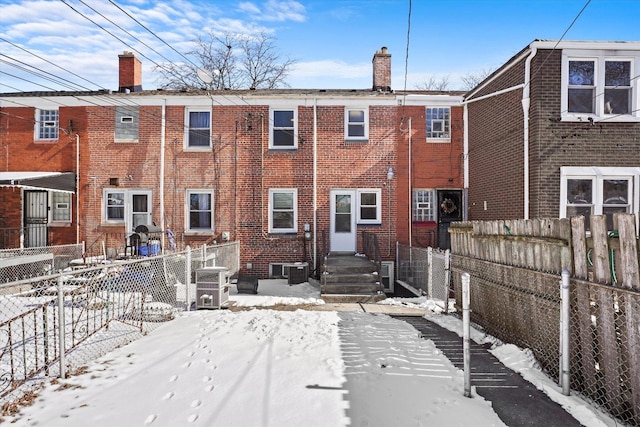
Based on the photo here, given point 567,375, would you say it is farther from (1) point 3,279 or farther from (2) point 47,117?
(2) point 47,117

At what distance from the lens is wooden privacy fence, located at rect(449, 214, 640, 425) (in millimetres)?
3557

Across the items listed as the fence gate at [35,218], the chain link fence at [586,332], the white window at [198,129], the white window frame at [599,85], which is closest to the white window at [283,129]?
the white window at [198,129]

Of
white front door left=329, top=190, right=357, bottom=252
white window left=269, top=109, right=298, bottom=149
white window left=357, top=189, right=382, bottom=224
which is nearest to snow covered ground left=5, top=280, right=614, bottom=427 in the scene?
white front door left=329, top=190, right=357, bottom=252

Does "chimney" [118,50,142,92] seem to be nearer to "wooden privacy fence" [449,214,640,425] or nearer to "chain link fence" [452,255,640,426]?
"wooden privacy fence" [449,214,640,425]

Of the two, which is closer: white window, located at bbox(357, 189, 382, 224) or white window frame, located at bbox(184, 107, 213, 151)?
white window, located at bbox(357, 189, 382, 224)

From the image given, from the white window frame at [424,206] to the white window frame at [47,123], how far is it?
14020 millimetres

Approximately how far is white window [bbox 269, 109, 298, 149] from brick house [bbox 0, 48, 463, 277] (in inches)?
1.5

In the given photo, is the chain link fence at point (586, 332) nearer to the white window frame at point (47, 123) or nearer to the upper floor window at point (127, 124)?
the upper floor window at point (127, 124)

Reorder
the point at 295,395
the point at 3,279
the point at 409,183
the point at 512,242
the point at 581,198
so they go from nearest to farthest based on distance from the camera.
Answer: the point at 295,395
the point at 512,242
the point at 581,198
the point at 3,279
the point at 409,183

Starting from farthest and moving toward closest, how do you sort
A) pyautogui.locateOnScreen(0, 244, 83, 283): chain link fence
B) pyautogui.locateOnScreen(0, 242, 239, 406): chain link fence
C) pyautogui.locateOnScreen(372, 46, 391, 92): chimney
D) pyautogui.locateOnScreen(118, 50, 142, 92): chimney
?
pyautogui.locateOnScreen(118, 50, 142, 92): chimney
pyautogui.locateOnScreen(372, 46, 391, 92): chimney
pyautogui.locateOnScreen(0, 244, 83, 283): chain link fence
pyautogui.locateOnScreen(0, 242, 239, 406): chain link fence

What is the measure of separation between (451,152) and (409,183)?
2.05 meters

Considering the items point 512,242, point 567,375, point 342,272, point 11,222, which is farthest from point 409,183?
point 11,222

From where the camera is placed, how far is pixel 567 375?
4.08 metres

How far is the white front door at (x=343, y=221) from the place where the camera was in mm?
13984
